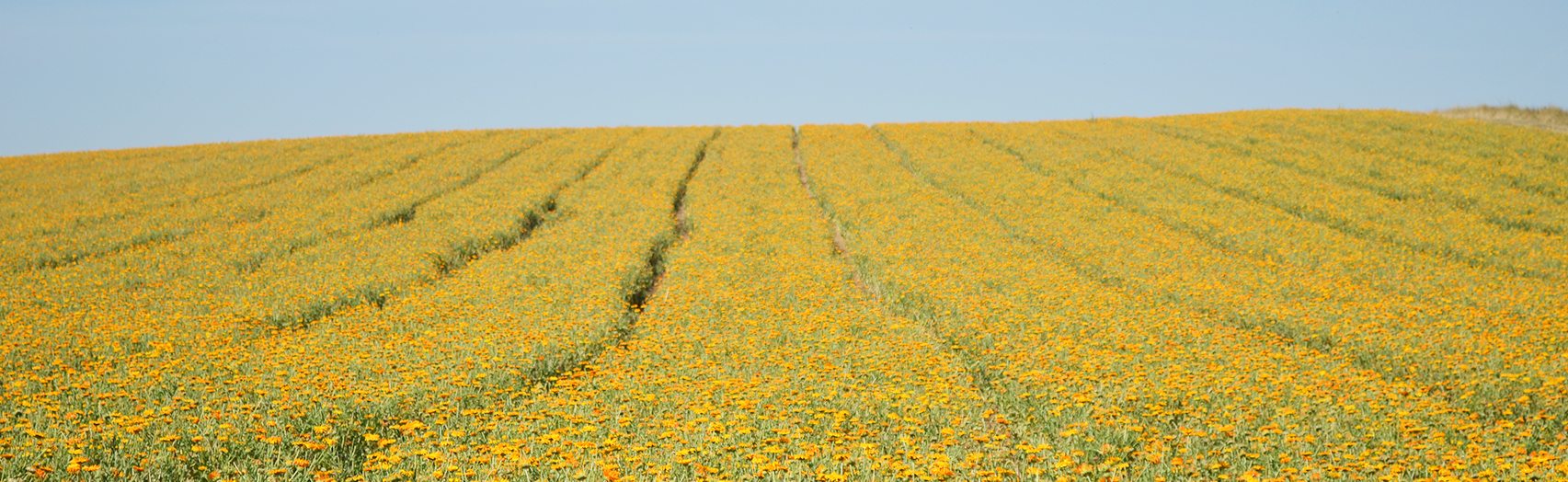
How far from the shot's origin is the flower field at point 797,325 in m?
7.15

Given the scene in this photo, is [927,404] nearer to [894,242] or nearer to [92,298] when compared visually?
[894,242]

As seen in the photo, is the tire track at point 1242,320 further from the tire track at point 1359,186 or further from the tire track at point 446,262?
the tire track at point 1359,186

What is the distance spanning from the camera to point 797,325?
12742 millimetres

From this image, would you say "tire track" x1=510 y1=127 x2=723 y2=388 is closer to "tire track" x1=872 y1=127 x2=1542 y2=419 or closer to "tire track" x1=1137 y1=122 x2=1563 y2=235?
"tire track" x1=872 y1=127 x2=1542 y2=419

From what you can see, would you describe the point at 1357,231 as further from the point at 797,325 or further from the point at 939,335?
the point at 797,325

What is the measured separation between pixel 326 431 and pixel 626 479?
11.4 feet

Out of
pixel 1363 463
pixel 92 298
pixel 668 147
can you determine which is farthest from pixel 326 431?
pixel 668 147

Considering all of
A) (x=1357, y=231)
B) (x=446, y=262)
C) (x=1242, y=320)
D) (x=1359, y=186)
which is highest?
(x=446, y=262)

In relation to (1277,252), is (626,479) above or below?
above

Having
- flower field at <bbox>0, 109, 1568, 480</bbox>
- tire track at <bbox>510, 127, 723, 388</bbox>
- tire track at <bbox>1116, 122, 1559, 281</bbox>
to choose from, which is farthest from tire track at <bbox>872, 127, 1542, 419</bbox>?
tire track at <bbox>510, 127, 723, 388</bbox>

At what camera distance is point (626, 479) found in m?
5.71

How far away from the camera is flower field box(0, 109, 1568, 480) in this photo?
715 centimetres

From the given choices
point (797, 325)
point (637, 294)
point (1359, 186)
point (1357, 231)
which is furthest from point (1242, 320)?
point (1359, 186)

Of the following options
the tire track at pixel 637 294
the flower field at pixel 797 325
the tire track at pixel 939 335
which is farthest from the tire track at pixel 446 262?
the tire track at pixel 939 335
